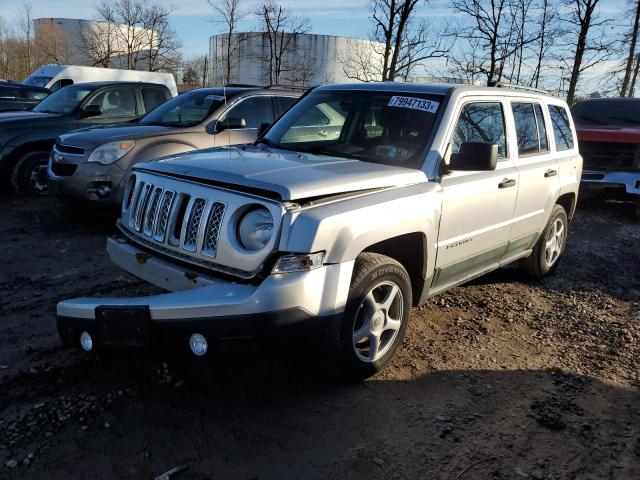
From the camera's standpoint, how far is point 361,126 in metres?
4.20

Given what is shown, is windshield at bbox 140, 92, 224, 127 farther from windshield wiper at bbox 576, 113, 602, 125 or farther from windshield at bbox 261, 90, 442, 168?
windshield wiper at bbox 576, 113, 602, 125

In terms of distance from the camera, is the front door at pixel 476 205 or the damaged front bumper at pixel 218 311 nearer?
the damaged front bumper at pixel 218 311

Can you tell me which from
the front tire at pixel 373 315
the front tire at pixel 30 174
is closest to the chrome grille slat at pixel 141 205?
the front tire at pixel 373 315

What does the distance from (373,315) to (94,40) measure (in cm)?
4586

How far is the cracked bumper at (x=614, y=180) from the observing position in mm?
9164

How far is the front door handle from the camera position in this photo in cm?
427

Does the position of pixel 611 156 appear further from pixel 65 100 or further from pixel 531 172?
pixel 65 100

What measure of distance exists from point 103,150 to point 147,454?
4.66m

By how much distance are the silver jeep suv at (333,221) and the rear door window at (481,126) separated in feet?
0.05

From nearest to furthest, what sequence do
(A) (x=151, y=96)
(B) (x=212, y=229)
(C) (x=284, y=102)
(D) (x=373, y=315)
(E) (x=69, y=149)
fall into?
(B) (x=212, y=229), (D) (x=373, y=315), (E) (x=69, y=149), (C) (x=284, y=102), (A) (x=151, y=96)

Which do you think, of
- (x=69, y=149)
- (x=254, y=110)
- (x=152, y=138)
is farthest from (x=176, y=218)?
(x=254, y=110)

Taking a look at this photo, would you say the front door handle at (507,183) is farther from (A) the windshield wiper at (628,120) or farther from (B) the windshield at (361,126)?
(A) the windshield wiper at (628,120)

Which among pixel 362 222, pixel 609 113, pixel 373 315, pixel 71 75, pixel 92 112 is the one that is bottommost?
pixel 373 315

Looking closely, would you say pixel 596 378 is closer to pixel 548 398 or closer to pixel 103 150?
pixel 548 398
